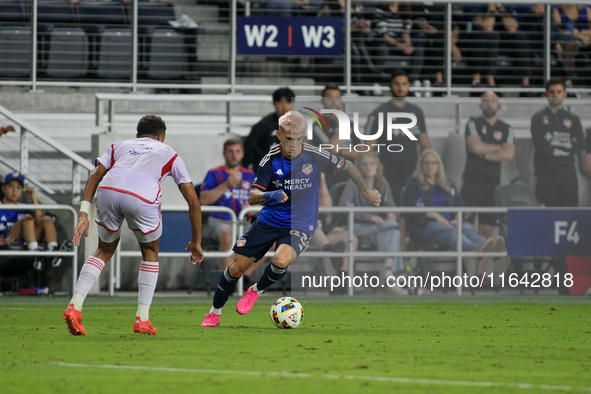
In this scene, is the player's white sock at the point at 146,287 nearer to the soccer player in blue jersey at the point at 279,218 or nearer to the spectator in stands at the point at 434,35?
the soccer player in blue jersey at the point at 279,218

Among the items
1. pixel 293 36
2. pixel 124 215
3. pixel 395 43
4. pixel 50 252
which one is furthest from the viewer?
pixel 395 43

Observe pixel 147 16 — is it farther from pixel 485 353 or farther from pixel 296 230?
pixel 485 353

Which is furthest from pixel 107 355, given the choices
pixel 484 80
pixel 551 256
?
pixel 484 80

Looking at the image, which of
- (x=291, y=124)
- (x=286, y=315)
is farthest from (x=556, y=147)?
(x=286, y=315)

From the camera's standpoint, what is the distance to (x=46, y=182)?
15547 mm

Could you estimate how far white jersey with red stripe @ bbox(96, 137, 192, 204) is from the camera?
8.35 meters

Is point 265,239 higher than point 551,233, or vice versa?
point 265,239

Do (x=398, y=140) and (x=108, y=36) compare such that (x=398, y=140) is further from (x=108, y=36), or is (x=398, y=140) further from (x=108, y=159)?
(x=108, y=36)

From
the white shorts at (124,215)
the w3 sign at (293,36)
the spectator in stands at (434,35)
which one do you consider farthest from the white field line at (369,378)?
the spectator in stands at (434,35)

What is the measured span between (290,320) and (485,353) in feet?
8.16

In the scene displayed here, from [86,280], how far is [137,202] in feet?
2.60

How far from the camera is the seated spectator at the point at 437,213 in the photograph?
14.2m

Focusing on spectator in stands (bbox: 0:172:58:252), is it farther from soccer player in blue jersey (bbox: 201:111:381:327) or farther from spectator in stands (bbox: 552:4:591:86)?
spectator in stands (bbox: 552:4:591:86)

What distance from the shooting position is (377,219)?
14.3 m
